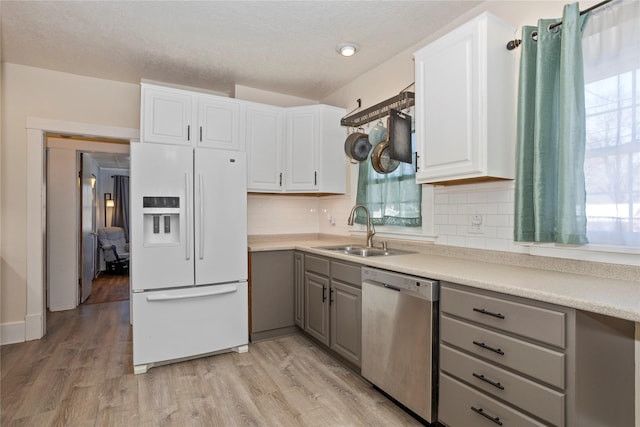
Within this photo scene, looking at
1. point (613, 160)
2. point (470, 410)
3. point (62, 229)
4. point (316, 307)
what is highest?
point (613, 160)

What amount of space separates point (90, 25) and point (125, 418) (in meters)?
2.74

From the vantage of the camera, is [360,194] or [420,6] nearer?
[420,6]

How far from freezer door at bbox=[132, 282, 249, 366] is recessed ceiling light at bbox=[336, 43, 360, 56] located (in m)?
2.21

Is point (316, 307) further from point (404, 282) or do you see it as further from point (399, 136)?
point (399, 136)

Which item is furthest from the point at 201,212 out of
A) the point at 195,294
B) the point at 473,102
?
the point at 473,102

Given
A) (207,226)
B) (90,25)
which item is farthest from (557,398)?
(90,25)

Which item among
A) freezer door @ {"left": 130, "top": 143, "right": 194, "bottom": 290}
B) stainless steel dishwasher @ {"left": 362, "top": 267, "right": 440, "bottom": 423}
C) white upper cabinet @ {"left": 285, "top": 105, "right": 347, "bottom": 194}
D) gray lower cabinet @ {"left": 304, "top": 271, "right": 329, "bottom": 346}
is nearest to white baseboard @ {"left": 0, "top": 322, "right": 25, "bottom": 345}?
freezer door @ {"left": 130, "top": 143, "right": 194, "bottom": 290}

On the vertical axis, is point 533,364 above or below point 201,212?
below

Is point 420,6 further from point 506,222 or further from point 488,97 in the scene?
point 506,222

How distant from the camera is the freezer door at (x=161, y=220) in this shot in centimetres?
257

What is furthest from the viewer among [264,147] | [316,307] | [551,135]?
[264,147]

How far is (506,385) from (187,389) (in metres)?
2.00

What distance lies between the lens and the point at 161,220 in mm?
2688

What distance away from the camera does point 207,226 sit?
280 centimetres
